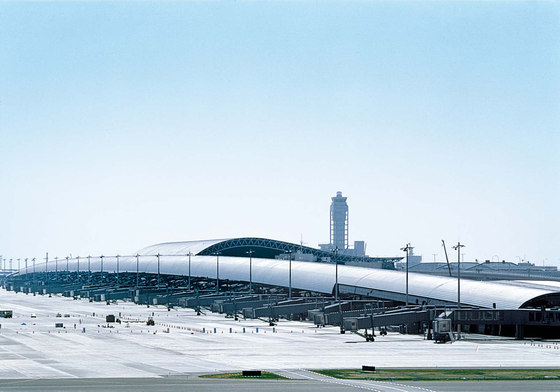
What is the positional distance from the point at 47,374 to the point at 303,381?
20.4 metres

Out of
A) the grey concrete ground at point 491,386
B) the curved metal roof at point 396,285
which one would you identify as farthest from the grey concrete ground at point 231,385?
the curved metal roof at point 396,285

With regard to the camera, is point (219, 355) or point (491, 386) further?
point (219, 355)

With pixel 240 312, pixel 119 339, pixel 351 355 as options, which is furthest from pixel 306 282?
pixel 351 355

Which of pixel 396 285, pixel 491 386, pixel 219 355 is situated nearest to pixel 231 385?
pixel 491 386

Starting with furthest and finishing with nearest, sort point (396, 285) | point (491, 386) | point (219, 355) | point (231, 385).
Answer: point (396, 285)
point (219, 355)
point (491, 386)
point (231, 385)

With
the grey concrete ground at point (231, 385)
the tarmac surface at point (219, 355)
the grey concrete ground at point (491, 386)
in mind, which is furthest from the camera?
the tarmac surface at point (219, 355)

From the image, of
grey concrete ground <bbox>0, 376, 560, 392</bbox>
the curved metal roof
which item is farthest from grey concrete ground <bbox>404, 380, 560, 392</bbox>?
the curved metal roof

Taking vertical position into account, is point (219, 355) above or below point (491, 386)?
below

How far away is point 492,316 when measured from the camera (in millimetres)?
116562

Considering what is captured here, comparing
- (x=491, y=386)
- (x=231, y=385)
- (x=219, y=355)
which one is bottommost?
(x=219, y=355)

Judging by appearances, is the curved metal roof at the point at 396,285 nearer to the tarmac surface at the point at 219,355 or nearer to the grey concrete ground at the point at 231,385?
the tarmac surface at the point at 219,355

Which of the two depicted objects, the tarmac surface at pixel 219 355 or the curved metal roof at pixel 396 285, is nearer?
the tarmac surface at pixel 219 355

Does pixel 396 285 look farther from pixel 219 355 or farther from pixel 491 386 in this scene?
pixel 491 386

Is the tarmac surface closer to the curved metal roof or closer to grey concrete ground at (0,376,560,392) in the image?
grey concrete ground at (0,376,560,392)
